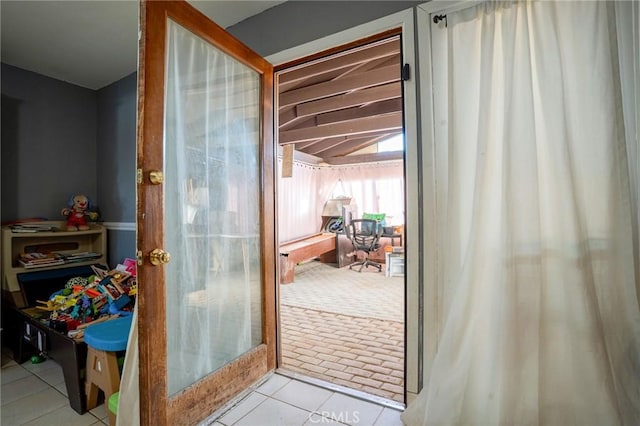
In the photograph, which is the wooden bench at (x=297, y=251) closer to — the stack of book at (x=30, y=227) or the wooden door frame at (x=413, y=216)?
the stack of book at (x=30, y=227)

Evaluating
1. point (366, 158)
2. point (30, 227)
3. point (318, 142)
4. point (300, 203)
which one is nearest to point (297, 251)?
point (300, 203)

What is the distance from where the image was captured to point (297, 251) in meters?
4.79

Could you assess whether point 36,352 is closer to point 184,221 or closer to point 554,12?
point 184,221

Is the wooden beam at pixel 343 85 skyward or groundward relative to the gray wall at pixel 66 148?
skyward

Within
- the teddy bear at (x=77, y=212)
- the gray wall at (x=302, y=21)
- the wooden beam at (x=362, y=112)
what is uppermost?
the wooden beam at (x=362, y=112)

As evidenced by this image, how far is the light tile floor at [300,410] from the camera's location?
58.1 inches

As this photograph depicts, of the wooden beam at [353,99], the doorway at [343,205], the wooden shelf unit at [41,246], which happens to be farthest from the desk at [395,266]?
the wooden shelf unit at [41,246]

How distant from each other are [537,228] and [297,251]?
3.87 meters

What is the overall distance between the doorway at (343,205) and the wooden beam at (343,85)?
1 cm

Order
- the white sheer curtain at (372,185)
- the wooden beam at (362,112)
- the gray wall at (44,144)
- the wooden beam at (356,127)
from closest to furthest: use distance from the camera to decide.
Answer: the gray wall at (44,144)
the wooden beam at (362,112)
the wooden beam at (356,127)
the white sheer curtain at (372,185)

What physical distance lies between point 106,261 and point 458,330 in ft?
10.2

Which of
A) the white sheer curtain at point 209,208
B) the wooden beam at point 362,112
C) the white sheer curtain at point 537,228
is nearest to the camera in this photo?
the white sheer curtain at point 537,228

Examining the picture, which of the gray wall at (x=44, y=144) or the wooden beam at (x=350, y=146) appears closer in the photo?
the gray wall at (x=44, y=144)

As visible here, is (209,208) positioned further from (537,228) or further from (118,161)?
(118,161)
